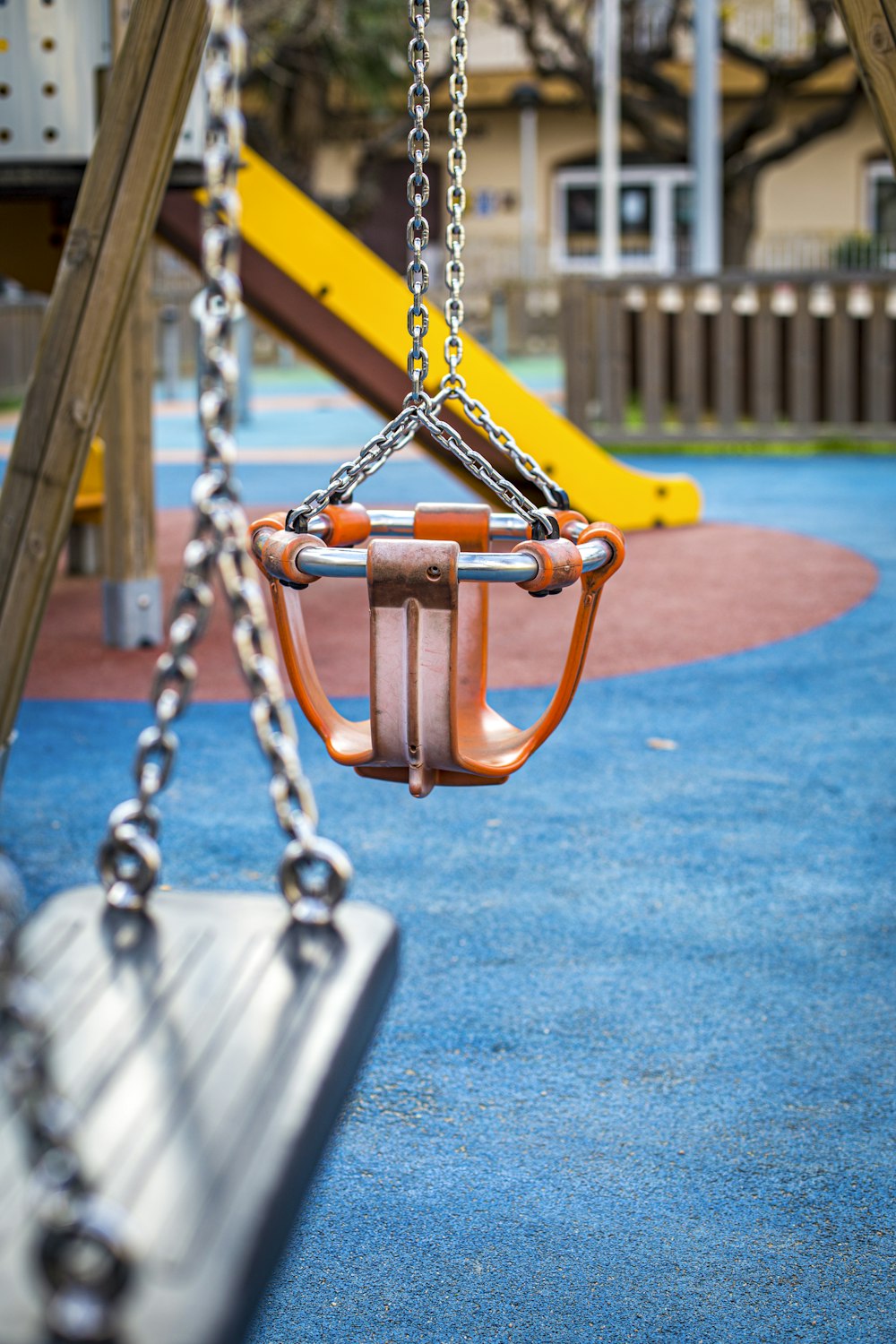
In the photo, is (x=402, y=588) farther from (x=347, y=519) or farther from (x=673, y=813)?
(x=673, y=813)

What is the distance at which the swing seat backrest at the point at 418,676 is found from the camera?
1828 mm

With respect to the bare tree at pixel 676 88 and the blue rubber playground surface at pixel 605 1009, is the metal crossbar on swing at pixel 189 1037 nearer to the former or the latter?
the blue rubber playground surface at pixel 605 1009

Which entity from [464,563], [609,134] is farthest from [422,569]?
[609,134]

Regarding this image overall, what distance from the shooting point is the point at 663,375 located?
11.1 metres

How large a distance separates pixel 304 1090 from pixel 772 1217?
944 mm

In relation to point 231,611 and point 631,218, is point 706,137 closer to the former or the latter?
point 231,611

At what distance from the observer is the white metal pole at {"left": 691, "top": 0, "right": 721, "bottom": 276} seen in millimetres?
11641

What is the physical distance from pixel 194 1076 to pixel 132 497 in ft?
12.4

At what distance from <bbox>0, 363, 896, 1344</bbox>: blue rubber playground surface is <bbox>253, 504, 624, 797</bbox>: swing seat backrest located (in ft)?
1.79

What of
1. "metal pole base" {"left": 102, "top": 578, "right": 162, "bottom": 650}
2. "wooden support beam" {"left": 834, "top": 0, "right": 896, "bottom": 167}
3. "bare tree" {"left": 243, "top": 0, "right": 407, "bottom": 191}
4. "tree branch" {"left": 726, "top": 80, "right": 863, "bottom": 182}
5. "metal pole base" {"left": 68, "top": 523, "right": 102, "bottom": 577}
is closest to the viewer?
"wooden support beam" {"left": 834, "top": 0, "right": 896, "bottom": 167}

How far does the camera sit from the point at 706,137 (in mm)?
11969

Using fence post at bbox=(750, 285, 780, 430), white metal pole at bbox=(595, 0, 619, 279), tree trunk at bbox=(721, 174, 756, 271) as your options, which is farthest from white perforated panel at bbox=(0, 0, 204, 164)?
tree trunk at bbox=(721, 174, 756, 271)

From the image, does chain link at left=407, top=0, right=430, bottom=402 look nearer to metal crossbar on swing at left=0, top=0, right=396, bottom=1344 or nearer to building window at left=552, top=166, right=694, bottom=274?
metal crossbar on swing at left=0, top=0, right=396, bottom=1344

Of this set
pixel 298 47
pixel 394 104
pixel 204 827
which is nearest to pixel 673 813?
pixel 204 827
